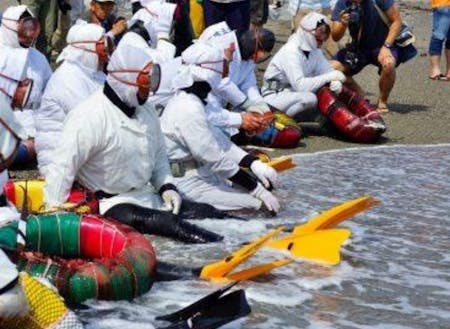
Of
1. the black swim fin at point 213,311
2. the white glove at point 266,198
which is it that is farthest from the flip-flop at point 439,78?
the black swim fin at point 213,311

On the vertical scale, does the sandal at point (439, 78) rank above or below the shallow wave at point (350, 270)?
above

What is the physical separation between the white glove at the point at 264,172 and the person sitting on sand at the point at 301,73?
251 centimetres

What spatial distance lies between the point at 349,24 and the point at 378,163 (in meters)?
2.03

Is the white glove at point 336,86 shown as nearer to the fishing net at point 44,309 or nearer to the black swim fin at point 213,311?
the black swim fin at point 213,311

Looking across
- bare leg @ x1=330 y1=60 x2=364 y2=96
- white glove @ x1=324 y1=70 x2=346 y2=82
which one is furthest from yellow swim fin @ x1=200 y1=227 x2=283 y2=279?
bare leg @ x1=330 y1=60 x2=364 y2=96

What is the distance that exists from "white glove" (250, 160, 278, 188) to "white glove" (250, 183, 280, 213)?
0.15 meters

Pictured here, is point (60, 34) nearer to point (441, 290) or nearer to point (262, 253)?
point (262, 253)

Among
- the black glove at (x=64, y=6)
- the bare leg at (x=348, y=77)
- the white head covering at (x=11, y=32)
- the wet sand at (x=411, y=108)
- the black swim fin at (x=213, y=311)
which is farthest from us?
the bare leg at (x=348, y=77)

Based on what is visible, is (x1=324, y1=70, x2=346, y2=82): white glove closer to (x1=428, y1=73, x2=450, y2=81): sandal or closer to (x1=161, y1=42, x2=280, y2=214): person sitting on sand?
(x1=161, y1=42, x2=280, y2=214): person sitting on sand

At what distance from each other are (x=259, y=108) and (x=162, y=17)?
146 cm

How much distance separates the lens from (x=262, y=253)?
17.8ft

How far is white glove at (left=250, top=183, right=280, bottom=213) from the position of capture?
6.30m

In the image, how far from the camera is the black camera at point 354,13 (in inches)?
390

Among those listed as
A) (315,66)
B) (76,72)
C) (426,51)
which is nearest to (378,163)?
(315,66)
